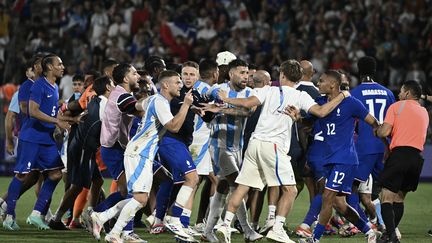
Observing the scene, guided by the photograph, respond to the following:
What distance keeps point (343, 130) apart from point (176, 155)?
2.01m

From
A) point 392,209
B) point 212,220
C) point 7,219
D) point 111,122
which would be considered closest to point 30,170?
point 7,219

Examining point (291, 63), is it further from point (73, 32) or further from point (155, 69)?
point (73, 32)

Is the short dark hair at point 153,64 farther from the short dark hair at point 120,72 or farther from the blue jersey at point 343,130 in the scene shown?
the blue jersey at point 343,130

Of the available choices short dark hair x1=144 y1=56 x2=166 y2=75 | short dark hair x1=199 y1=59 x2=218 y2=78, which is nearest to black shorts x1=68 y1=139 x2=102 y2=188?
short dark hair x1=144 y1=56 x2=166 y2=75

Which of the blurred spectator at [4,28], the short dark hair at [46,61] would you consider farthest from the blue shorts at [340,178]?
the blurred spectator at [4,28]

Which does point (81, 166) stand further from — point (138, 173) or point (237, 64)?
point (237, 64)

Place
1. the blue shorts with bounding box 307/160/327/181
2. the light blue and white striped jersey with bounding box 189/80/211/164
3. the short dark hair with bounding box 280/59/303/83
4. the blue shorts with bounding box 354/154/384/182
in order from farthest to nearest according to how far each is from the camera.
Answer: the light blue and white striped jersey with bounding box 189/80/211/164 → the blue shorts with bounding box 354/154/384/182 → the blue shorts with bounding box 307/160/327/181 → the short dark hair with bounding box 280/59/303/83

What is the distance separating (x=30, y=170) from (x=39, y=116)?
2.55 feet

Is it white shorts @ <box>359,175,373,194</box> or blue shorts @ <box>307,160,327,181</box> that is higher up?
blue shorts @ <box>307,160,327,181</box>

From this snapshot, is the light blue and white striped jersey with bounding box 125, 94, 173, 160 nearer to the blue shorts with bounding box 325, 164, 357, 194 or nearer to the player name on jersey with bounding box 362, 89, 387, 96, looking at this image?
the blue shorts with bounding box 325, 164, 357, 194

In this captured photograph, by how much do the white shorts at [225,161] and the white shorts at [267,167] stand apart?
0.67 m

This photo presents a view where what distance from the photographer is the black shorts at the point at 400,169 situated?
11812 mm

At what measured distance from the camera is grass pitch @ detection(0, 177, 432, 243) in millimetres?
12359

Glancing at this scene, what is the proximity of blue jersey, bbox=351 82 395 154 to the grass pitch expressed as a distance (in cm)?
122
